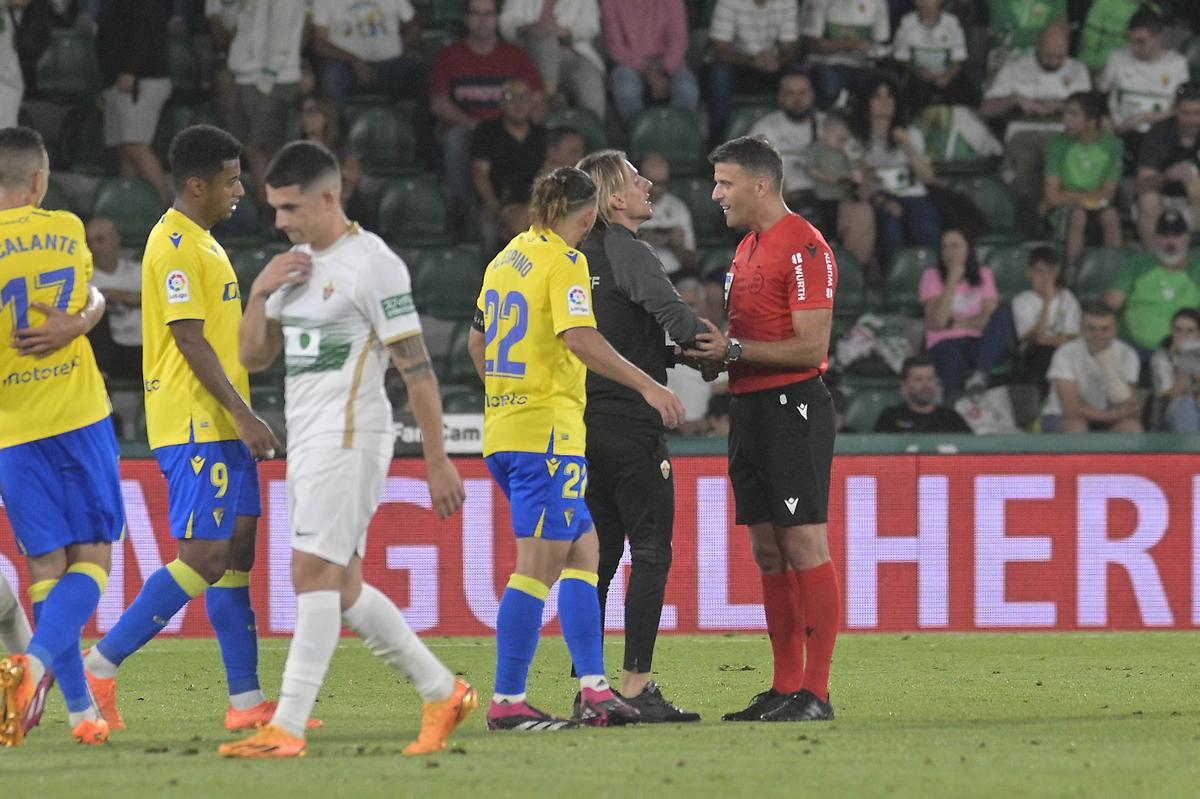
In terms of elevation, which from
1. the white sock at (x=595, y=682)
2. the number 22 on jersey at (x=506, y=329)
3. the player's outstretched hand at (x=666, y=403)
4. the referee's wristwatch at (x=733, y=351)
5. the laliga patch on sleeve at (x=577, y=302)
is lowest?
the white sock at (x=595, y=682)

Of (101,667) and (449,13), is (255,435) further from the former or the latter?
(449,13)

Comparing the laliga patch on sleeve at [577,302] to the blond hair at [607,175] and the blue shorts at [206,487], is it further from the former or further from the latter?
the blue shorts at [206,487]

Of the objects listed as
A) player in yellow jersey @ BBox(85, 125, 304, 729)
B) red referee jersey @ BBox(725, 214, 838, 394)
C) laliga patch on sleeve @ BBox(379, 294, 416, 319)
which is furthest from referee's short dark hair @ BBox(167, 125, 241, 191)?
red referee jersey @ BBox(725, 214, 838, 394)

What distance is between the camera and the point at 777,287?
710cm

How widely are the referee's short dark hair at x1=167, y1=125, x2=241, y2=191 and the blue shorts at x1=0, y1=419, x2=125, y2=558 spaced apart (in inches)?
38.0

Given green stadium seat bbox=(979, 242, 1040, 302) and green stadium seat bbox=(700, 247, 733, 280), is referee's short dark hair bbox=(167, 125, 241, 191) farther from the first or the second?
green stadium seat bbox=(979, 242, 1040, 302)

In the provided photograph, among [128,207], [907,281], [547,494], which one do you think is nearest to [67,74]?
[128,207]

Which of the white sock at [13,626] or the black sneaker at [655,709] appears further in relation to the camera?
the black sneaker at [655,709]

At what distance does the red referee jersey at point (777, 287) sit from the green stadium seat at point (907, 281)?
690 centimetres

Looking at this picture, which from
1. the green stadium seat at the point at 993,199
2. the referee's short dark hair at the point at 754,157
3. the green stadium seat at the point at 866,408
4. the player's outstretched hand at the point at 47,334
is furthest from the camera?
the green stadium seat at the point at 993,199

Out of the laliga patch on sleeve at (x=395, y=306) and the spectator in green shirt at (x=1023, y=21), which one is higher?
the spectator in green shirt at (x=1023, y=21)

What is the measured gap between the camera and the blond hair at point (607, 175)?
23.1ft

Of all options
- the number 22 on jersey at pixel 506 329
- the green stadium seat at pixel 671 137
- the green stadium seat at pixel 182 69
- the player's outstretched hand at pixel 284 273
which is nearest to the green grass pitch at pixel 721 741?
the number 22 on jersey at pixel 506 329

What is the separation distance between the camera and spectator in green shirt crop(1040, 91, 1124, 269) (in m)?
14.5
